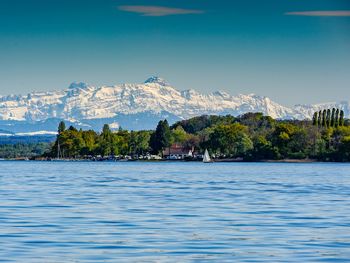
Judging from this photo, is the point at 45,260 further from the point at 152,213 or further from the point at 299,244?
the point at 152,213

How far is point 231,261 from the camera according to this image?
23.2 meters

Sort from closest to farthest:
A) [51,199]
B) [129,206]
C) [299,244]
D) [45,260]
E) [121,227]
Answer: [45,260], [299,244], [121,227], [129,206], [51,199]

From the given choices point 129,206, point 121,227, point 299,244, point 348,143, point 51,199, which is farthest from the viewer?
point 348,143

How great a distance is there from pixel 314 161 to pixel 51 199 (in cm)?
15454

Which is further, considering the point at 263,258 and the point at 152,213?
the point at 152,213

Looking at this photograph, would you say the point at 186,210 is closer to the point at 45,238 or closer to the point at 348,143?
the point at 45,238

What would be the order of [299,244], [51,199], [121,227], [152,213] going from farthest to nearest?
1. [51,199]
2. [152,213]
3. [121,227]
4. [299,244]

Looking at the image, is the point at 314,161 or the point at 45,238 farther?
the point at 314,161

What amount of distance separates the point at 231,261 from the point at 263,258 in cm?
97

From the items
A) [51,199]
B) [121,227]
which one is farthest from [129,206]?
[121,227]

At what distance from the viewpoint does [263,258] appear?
23766mm

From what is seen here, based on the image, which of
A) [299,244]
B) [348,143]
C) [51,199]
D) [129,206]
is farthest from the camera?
[348,143]

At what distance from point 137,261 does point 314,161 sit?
A: 17547cm

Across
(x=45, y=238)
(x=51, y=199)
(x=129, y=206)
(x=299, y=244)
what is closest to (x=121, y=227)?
(x=45, y=238)
